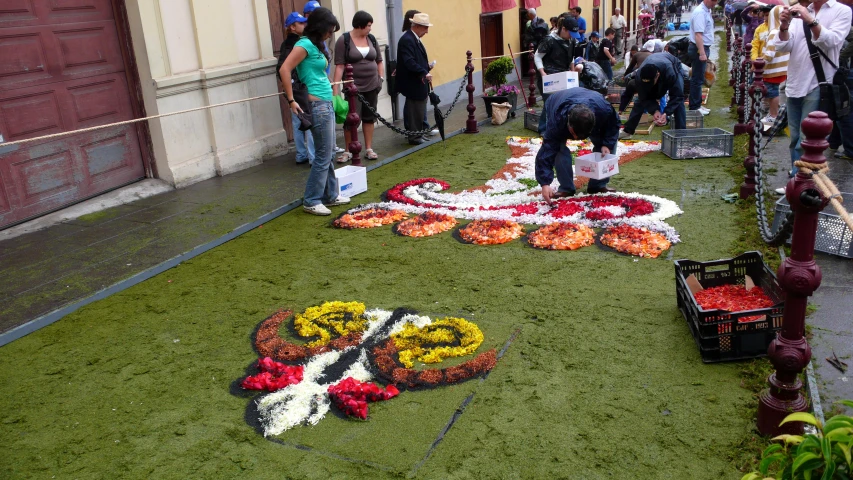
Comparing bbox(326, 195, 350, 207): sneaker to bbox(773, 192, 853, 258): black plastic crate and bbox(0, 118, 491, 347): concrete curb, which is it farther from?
bbox(773, 192, 853, 258): black plastic crate

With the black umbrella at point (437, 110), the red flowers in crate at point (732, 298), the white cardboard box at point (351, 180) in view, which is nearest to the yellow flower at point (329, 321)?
the red flowers in crate at point (732, 298)

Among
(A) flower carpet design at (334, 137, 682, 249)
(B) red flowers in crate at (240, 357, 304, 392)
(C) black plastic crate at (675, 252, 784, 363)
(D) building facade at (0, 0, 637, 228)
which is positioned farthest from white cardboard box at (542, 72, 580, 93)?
(B) red flowers in crate at (240, 357, 304, 392)

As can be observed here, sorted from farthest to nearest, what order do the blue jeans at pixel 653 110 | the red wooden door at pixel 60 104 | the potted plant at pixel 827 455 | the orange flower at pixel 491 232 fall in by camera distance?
the blue jeans at pixel 653 110 → the red wooden door at pixel 60 104 → the orange flower at pixel 491 232 → the potted plant at pixel 827 455

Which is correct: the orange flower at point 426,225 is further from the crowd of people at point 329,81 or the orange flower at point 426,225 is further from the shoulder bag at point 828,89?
the shoulder bag at point 828,89

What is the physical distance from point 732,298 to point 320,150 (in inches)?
168

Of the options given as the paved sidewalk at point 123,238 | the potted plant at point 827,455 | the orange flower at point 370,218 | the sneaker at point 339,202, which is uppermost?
the potted plant at point 827,455

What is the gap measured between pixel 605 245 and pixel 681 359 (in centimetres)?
204

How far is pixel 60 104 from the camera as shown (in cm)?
725

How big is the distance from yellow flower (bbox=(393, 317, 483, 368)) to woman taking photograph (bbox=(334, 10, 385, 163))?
4.82 meters

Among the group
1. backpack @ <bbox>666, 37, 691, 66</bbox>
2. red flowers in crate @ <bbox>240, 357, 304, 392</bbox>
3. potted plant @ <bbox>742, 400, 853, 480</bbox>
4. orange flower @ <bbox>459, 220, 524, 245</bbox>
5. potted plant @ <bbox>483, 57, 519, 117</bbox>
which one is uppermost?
backpack @ <bbox>666, 37, 691, 66</bbox>

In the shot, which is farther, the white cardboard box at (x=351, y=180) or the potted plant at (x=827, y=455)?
the white cardboard box at (x=351, y=180)

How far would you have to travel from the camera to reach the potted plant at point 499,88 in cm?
1256

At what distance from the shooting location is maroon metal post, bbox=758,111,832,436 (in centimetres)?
305

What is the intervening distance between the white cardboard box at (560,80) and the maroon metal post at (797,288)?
7.24m
